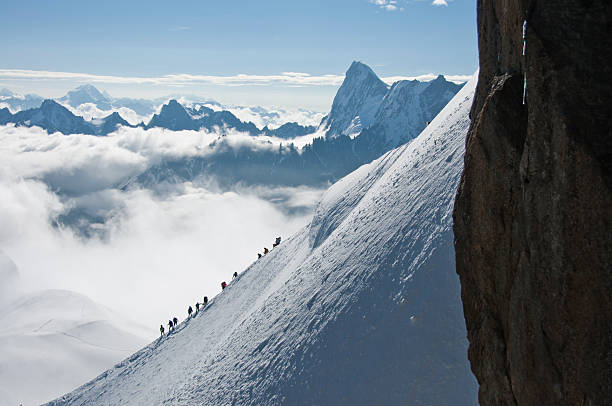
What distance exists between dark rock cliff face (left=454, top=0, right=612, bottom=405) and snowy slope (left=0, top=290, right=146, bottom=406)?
108 m

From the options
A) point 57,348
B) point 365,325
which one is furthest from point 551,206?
point 57,348

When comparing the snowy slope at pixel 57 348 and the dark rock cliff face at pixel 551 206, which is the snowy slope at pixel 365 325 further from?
the snowy slope at pixel 57 348

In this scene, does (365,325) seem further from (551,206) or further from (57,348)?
(57,348)

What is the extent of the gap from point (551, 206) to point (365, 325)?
19786 mm

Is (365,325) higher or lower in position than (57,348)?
higher

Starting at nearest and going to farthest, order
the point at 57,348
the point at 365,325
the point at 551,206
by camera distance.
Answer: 1. the point at 551,206
2. the point at 365,325
3. the point at 57,348

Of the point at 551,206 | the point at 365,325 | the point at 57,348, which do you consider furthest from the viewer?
the point at 57,348

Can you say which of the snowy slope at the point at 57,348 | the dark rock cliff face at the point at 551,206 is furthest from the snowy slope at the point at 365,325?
the snowy slope at the point at 57,348

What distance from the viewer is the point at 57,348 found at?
11625cm

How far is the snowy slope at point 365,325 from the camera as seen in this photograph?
22750 mm

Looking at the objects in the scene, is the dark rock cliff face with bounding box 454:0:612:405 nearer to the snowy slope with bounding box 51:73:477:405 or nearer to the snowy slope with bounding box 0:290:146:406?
the snowy slope with bounding box 51:73:477:405

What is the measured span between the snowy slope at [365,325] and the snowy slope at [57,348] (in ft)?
220

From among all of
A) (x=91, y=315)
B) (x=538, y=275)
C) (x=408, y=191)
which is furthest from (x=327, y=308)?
(x=91, y=315)

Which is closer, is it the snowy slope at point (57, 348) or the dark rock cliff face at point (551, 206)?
the dark rock cliff face at point (551, 206)
